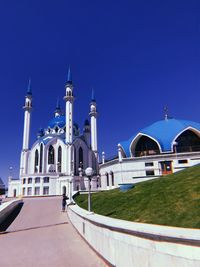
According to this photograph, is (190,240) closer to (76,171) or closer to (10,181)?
(76,171)

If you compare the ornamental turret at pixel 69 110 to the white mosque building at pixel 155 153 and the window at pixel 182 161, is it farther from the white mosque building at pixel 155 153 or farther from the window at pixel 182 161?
the window at pixel 182 161

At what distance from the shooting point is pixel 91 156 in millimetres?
63500

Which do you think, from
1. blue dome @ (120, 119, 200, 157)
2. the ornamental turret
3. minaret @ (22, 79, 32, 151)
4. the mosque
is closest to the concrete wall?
the mosque

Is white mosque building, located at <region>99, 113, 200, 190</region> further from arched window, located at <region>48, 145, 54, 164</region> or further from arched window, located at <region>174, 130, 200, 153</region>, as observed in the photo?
arched window, located at <region>48, 145, 54, 164</region>

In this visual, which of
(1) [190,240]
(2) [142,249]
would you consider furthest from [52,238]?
(1) [190,240]

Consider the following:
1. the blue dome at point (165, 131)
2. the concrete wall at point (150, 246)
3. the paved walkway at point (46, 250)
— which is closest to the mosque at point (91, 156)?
the blue dome at point (165, 131)

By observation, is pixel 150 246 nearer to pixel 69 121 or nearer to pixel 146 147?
pixel 146 147

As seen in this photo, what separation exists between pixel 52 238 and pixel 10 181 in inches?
2234

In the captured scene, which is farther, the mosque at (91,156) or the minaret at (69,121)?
the minaret at (69,121)

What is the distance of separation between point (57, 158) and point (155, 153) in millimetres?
32111

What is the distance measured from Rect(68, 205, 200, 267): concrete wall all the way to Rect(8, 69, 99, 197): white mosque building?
4566 centimetres

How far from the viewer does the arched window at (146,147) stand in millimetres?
35362

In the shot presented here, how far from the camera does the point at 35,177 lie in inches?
2037

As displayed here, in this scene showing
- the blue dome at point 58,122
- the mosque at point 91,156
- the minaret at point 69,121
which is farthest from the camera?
the blue dome at point 58,122
